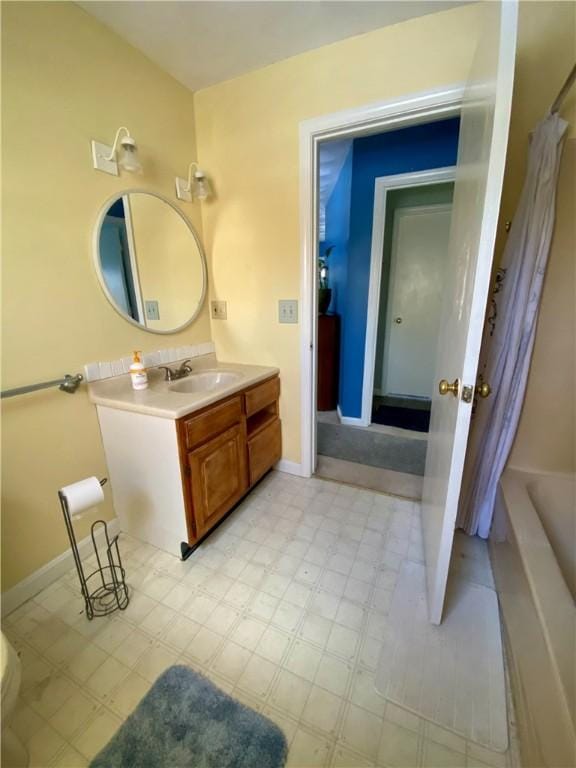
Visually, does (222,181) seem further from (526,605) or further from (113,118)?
(526,605)

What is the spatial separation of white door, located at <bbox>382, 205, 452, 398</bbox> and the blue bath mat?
280cm

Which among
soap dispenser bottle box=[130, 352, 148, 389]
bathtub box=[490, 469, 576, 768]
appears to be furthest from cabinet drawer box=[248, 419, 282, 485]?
bathtub box=[490, 469, 576, 768]

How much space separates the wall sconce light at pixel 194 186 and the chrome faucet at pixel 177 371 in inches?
38.9

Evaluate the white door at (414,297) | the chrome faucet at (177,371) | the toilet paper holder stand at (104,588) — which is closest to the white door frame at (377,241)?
the white door at (414,297)

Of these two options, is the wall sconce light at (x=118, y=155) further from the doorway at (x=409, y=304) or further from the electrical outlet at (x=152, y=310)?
the doorway at (x=409, y=304)

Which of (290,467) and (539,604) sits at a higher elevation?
(539,604)

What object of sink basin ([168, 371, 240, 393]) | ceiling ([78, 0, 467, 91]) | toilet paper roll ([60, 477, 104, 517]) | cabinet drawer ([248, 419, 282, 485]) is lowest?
cabinet drawer ([248, 419, 282, 485])

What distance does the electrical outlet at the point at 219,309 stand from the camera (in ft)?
6.70

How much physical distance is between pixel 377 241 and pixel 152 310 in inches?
71.9

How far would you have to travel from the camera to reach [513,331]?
1.28 metres

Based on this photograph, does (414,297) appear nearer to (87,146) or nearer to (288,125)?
(288,125)

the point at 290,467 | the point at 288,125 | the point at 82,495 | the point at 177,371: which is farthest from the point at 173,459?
the point at 288,125

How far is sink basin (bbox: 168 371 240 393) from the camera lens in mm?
1732

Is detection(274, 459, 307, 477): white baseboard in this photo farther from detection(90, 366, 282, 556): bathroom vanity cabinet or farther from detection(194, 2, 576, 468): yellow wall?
detection(90, 366, 282, 556): bathroom vanity cabinet
